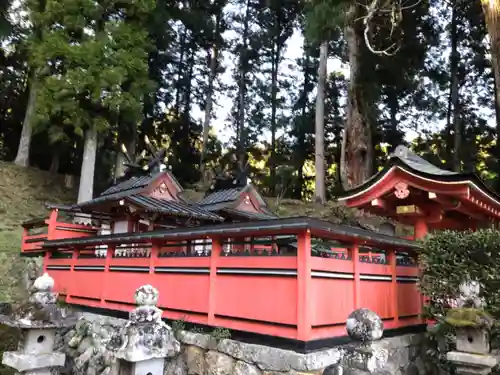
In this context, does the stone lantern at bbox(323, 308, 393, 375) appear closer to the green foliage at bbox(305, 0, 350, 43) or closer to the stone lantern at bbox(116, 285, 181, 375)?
→ the stone lantern at bbox(116, 285, 181, 375)

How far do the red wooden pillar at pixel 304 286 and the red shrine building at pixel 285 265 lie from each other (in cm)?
1

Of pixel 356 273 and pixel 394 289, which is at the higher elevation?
pixel 356 273

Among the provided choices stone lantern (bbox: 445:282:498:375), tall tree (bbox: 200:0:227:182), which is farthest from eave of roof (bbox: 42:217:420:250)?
tall tree (bbox: 200:0:227:182)

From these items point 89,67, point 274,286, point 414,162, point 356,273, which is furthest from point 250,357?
point 89,67

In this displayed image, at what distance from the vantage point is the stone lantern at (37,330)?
4133 millimetres

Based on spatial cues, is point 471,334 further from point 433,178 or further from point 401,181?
point 401,181

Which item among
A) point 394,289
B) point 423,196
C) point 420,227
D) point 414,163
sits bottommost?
point 394,289

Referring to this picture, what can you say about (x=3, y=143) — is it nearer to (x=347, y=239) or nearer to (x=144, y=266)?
(x=144, y=266)

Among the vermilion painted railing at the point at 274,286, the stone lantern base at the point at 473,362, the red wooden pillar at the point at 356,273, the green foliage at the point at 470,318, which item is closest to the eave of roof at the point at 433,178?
the vermilion painted railing at the point at 274,286

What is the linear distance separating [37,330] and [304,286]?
2.91 metres

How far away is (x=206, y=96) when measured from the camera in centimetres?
2706

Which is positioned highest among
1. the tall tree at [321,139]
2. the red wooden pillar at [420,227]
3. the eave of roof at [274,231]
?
the tall tree at [321,139]

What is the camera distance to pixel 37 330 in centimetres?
423

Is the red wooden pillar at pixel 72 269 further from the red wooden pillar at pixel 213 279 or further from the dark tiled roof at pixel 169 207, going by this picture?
the red wooden pillar at pixel 213 279
